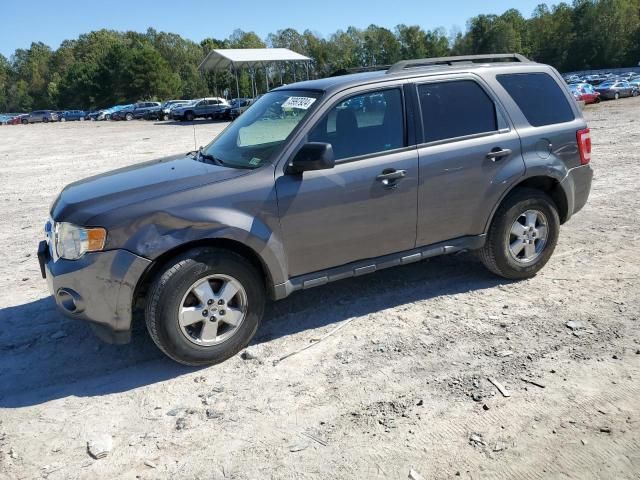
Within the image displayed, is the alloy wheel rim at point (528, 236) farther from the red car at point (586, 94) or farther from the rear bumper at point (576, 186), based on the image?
the red car at point (586, 94)

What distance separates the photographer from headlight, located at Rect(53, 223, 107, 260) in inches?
146

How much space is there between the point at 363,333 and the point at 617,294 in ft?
7.46

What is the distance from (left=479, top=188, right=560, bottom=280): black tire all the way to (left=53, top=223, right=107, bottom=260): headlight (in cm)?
324

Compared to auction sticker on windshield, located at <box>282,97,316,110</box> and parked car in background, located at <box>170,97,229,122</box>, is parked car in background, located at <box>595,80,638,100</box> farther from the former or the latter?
auction sticker on windshield, located at <box>282,97,316,110</box>

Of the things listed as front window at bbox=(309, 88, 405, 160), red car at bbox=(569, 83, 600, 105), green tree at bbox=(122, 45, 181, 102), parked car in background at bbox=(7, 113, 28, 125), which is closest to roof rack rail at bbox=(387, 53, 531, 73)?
front window at bbox=(309, 88, 405, 160)

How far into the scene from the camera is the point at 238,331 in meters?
4.14

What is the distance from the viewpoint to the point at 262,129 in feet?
15.9

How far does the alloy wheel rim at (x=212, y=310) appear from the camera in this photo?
3.94 metres

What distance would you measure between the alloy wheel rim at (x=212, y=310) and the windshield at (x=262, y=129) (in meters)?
0.92

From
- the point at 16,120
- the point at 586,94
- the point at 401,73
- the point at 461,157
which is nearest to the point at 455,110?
the point at 461,157

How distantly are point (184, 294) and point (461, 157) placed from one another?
8.18 ft

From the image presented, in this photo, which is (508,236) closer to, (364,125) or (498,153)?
(498,153)

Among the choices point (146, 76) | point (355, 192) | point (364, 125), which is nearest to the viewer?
point (355, 192)

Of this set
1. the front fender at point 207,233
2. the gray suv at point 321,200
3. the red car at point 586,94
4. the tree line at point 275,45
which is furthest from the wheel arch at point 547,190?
the tree line at point 275,45
